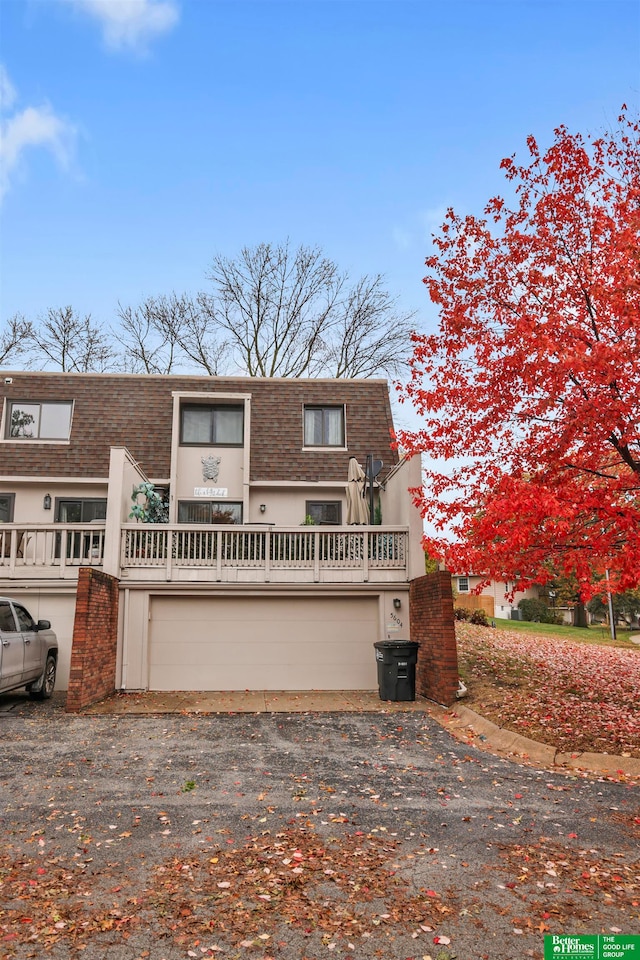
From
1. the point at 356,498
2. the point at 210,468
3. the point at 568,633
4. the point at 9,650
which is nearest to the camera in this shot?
the point at 9,650

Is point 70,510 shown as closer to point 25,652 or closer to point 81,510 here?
point 81,510

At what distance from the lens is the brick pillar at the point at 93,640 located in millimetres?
12352

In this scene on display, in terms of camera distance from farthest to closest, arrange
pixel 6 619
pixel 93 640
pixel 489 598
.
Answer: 1. pixel 489 598
2. pixel 93 640
3. pixel 6 619

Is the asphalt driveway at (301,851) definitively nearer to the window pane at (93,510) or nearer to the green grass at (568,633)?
the window pane at (93,510)

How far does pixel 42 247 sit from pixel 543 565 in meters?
11.4

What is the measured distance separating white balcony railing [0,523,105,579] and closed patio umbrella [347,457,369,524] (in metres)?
→ 5.57

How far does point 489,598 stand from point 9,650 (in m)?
25.4

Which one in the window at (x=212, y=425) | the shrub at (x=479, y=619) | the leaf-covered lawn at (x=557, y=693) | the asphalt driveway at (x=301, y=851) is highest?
the window at (x=212, y=425)

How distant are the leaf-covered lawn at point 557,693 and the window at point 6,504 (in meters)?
12.1

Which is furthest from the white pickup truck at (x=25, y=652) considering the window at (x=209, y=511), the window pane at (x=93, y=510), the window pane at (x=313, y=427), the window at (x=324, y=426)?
the window at (x=324, y=426)

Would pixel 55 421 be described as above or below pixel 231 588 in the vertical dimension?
above

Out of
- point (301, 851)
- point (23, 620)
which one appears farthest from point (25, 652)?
point (301, 851)

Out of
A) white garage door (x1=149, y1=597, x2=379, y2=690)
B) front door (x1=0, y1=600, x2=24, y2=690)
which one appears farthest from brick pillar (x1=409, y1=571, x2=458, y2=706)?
front door (x1=0, y1=600, x2=24, y2=690)

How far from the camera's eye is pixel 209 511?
18.8 m
